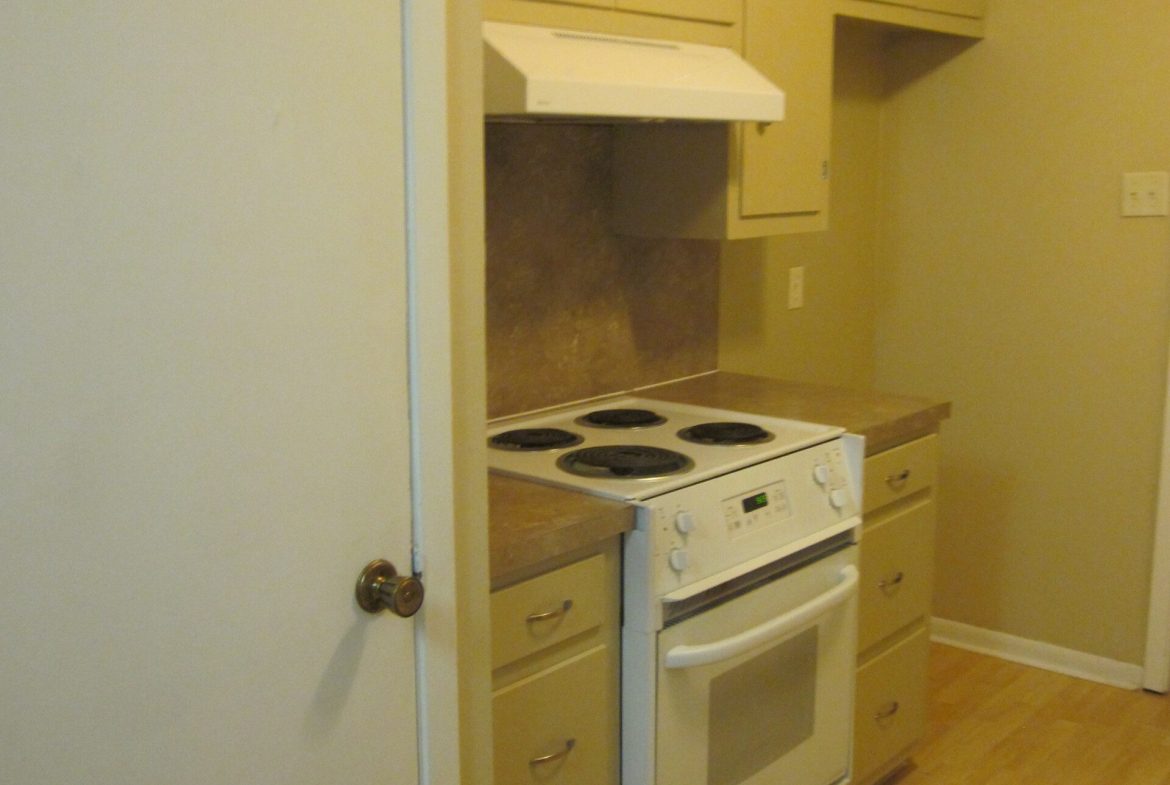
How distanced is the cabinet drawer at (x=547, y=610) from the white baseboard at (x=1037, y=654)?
1831 millimetres

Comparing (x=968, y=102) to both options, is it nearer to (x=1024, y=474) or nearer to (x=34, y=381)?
(x=1024, y=474)

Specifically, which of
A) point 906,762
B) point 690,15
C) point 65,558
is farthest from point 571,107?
point 906,762

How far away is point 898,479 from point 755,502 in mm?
595

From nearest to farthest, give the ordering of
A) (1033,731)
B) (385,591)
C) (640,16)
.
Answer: (385,591), (640,16), (1033,731)

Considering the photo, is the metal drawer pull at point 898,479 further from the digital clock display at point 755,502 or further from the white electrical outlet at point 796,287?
the white electrical outlet at point 796,287

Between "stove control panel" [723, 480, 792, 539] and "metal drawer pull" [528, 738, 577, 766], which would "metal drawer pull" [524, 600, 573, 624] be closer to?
"metal drawer pull" [528, 738, 577, 766]

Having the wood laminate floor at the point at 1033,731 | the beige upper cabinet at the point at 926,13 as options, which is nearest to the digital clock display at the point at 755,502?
the wood laminate floor at the point at 1033,731

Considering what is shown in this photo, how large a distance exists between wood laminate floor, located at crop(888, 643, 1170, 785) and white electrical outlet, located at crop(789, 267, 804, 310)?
1.15 m

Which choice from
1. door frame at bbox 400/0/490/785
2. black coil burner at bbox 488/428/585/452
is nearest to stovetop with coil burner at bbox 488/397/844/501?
black coil burner at bbox 488/428/585/452

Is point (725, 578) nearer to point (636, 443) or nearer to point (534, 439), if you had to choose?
point (636, 443)

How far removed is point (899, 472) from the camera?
2533mm

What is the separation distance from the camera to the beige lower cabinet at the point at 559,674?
5.61 ft

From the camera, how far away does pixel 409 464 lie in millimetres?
1227

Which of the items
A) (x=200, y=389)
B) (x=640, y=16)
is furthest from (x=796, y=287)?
(x=200, y=389)
